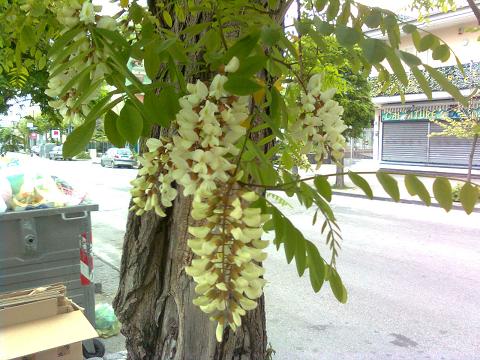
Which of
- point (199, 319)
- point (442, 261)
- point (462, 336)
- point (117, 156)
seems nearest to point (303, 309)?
point (462, 336)

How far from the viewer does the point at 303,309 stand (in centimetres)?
495

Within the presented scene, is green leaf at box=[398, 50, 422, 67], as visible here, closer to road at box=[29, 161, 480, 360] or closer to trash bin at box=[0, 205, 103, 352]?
trash bin at box=[0, 205, 103, 352]

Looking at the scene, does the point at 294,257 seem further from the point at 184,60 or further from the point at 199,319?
the point at 199,319

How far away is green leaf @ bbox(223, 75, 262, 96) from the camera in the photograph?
0.62m

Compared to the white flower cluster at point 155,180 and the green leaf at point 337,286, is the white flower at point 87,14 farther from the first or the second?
the green leaf at point 337,286

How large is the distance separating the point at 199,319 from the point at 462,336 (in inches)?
143

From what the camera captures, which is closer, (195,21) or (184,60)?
(184,60)

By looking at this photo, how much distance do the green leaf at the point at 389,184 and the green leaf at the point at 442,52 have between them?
322 millimetres

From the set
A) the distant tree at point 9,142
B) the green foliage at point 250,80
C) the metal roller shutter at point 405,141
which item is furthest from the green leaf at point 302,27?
the metal roller shutter at point 405,141

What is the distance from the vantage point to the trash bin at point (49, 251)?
10.8ft

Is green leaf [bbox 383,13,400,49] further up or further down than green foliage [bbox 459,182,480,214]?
further up

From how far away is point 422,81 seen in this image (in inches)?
30.9

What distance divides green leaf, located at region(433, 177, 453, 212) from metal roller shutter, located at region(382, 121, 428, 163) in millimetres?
20353

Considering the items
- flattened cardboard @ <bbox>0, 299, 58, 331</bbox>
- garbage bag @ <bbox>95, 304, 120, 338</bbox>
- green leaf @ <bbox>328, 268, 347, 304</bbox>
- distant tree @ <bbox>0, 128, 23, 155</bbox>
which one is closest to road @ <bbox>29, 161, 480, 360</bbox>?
garbage bag @ <bbox>95, 304, 120, 338</bbox>
